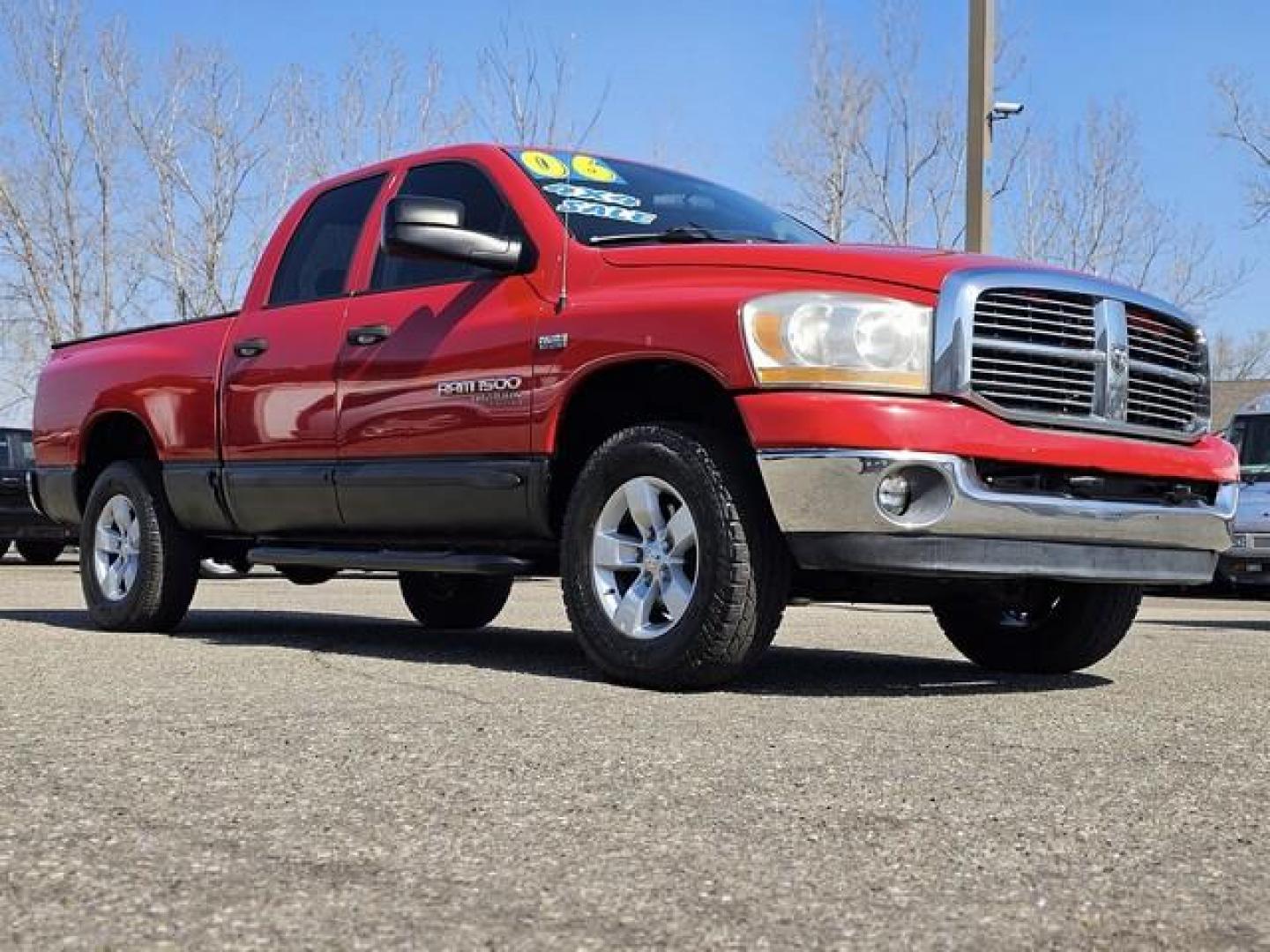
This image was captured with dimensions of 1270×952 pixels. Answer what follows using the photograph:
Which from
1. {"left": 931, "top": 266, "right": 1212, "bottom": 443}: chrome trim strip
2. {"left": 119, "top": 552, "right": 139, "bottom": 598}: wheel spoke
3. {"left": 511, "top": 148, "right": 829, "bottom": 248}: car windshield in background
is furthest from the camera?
{"left": 119, "top": 552, "right": 139, "bottom": 598}: wheel spoke

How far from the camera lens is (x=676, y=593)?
187 inches

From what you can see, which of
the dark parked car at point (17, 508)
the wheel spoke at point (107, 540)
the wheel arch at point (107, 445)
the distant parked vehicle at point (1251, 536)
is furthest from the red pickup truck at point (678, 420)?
the dark parked car at point (17, 508)

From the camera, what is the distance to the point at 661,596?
478 centimetres

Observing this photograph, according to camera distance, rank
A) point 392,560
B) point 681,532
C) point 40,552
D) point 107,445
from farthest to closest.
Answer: point 40,552
point 107,445
point 392,560
point 681,532

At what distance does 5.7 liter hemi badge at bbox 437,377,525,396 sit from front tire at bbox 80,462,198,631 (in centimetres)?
210

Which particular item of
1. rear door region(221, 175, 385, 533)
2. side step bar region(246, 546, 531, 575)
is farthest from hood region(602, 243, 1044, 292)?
rear door region(221, 175, 385, 533)

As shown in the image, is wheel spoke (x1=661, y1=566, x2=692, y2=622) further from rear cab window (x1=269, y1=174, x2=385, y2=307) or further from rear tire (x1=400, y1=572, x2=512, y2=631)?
rear tire (x1=400, y1=572, x2=512, y2=631)

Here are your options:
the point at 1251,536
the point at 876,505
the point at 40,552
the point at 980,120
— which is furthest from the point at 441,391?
the point at 40,552

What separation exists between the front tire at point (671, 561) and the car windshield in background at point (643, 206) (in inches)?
35.3

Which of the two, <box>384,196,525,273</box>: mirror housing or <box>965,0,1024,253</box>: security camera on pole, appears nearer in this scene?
<box>384,196,525,273</box>: mirror housing

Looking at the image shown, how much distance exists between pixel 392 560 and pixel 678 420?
1.36m

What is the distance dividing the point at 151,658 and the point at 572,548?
5.54 feet

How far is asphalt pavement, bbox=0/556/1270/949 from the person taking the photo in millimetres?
2152

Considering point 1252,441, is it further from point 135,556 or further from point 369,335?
point 369,335
